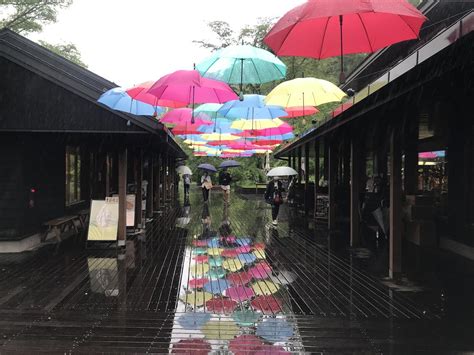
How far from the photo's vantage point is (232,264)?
8.33 metres

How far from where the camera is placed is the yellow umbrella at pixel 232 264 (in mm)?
7977

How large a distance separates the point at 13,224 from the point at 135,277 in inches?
144

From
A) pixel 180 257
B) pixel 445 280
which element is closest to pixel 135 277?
pixel 180 257

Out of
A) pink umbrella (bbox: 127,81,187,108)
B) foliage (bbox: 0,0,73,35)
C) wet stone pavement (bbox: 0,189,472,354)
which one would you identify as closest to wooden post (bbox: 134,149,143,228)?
wet stone pavement (bbox: 0,189,472,354)

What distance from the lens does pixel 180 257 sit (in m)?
8.91

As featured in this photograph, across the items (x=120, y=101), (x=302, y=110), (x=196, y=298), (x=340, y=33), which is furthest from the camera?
A: (x=302, y=110)

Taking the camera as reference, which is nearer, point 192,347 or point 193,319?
point 192,347

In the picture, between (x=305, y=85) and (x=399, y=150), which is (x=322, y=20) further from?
(x=305, y=85)

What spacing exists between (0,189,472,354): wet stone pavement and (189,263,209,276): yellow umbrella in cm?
2

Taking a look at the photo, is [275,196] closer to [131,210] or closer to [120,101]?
[131,210]

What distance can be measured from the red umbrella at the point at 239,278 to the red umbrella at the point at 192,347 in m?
2.34

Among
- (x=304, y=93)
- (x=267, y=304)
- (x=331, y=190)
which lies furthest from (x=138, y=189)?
(x=267, y=304)

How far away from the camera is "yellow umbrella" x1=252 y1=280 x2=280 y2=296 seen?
6.42 meters

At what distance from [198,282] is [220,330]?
2106 mm
